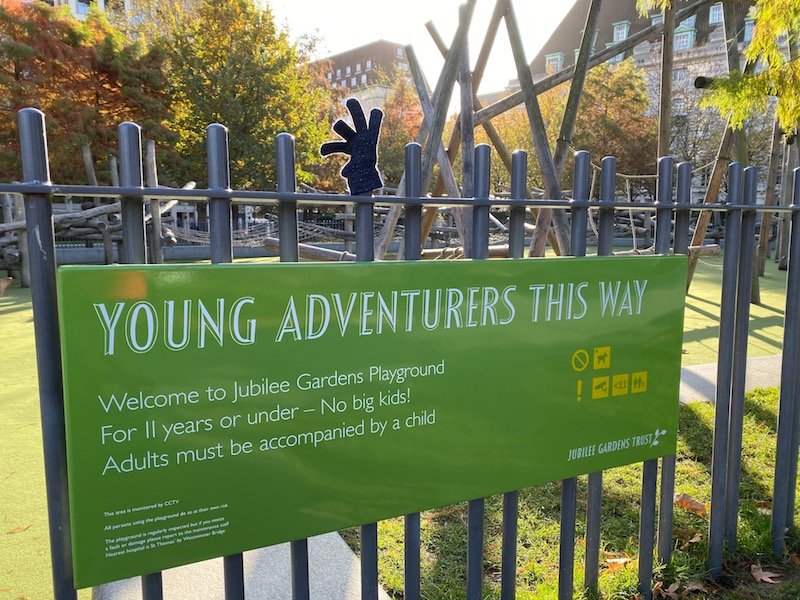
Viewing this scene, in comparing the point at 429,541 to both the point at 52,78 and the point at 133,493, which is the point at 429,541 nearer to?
the point at 133,493

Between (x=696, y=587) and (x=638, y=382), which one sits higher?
(x=638, y=382)

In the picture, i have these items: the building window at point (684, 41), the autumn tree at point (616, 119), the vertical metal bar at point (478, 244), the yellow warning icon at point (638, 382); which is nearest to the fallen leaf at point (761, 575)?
the yellow warning icon at point (638, 382)

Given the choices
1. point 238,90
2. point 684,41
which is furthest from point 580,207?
point 684,41

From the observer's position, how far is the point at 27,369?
17.8ft

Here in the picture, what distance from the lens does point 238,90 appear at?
779 inches

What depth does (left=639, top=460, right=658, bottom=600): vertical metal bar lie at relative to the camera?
89.8 inches

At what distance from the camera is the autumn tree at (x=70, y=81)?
1518cm

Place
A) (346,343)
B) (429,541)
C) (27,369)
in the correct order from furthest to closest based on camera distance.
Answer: (27,369) → (429,541) → (346,343)

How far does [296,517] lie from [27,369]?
477 centimetres

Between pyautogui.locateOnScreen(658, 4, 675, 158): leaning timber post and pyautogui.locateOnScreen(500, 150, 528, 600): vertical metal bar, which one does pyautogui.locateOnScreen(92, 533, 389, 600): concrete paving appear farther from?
pyautogui.locateOnScreen(658, 4, 675, 158): leaning timber post

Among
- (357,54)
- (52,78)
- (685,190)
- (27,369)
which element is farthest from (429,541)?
(357,54)

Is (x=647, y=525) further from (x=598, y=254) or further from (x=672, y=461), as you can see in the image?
(x=598, y=254)

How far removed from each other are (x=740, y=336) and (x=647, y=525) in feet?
2.60

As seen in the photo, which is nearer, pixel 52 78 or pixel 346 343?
pixel 346 343
